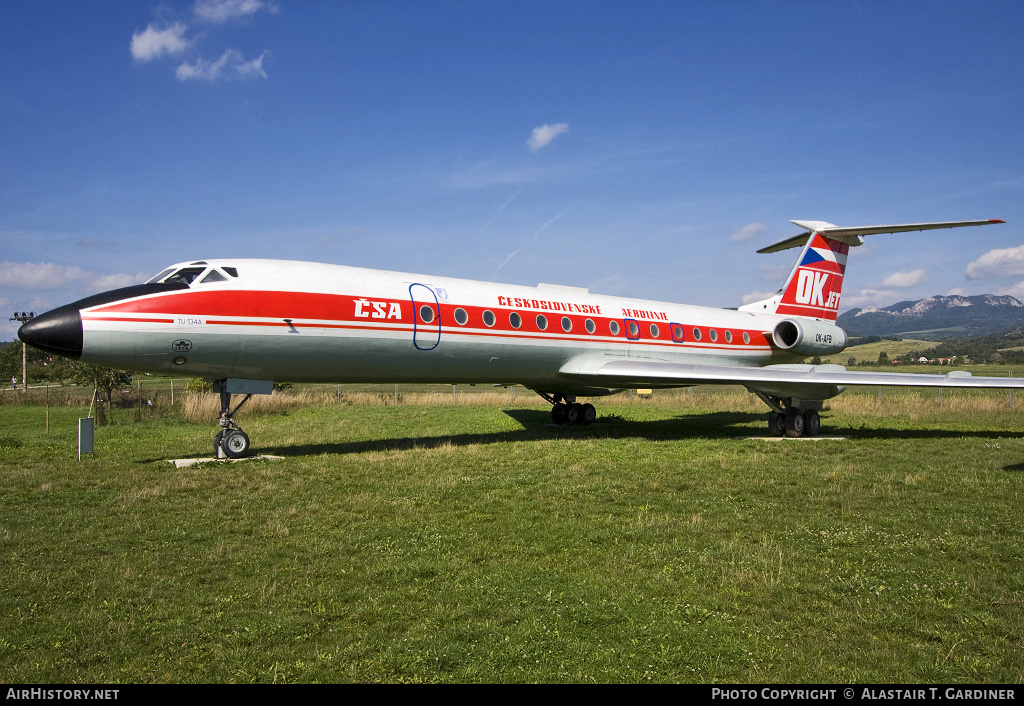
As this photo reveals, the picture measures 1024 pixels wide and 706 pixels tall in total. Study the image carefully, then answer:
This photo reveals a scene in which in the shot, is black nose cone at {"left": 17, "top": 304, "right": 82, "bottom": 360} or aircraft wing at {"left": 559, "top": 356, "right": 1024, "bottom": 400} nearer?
black nose cone at {"left": 17, "top": 304, "right": 82, "bottom": 360}

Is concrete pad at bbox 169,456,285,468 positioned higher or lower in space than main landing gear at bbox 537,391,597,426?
lower

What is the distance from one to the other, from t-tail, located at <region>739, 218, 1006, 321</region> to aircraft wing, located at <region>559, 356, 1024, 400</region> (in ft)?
16.9

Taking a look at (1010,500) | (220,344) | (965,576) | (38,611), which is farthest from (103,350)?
(1010,500)

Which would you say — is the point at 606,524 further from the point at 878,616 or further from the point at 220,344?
the point at 220,344

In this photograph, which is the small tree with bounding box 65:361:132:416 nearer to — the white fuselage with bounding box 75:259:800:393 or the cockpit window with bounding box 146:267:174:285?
the cockpit window with bounding box 146:267:174:285

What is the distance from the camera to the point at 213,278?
1184cm

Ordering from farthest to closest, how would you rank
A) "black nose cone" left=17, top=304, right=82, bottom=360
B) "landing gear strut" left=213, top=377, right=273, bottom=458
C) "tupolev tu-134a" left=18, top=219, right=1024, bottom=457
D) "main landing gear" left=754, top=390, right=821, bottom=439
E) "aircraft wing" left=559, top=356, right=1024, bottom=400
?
"main landing gear" left=754, top=390, right=821, bottom=439
"aircraft wing" left=559, top=356, right=1024, bottom=400
"landing gear strut" left=213, top=377, right=273, bottom=458
"tupolev tu-134a" left=18, top=219, right=1024, bottom=457
"black nose cone" left=17, top=304, right=82, bottom=360

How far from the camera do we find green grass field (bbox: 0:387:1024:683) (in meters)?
4.25

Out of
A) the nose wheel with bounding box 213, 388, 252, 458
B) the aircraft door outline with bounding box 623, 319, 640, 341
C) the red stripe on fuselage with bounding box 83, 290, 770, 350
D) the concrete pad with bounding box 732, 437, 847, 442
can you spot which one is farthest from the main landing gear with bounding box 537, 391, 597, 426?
the nose wheel with bounding box 213, 388, 252, 458

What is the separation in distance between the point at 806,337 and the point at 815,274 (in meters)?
2.11

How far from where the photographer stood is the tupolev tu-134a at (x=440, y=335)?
36.9ft

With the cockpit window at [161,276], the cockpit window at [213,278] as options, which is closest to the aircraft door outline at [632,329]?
the cockpit window at [213,278]

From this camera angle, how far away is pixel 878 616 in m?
4.88
